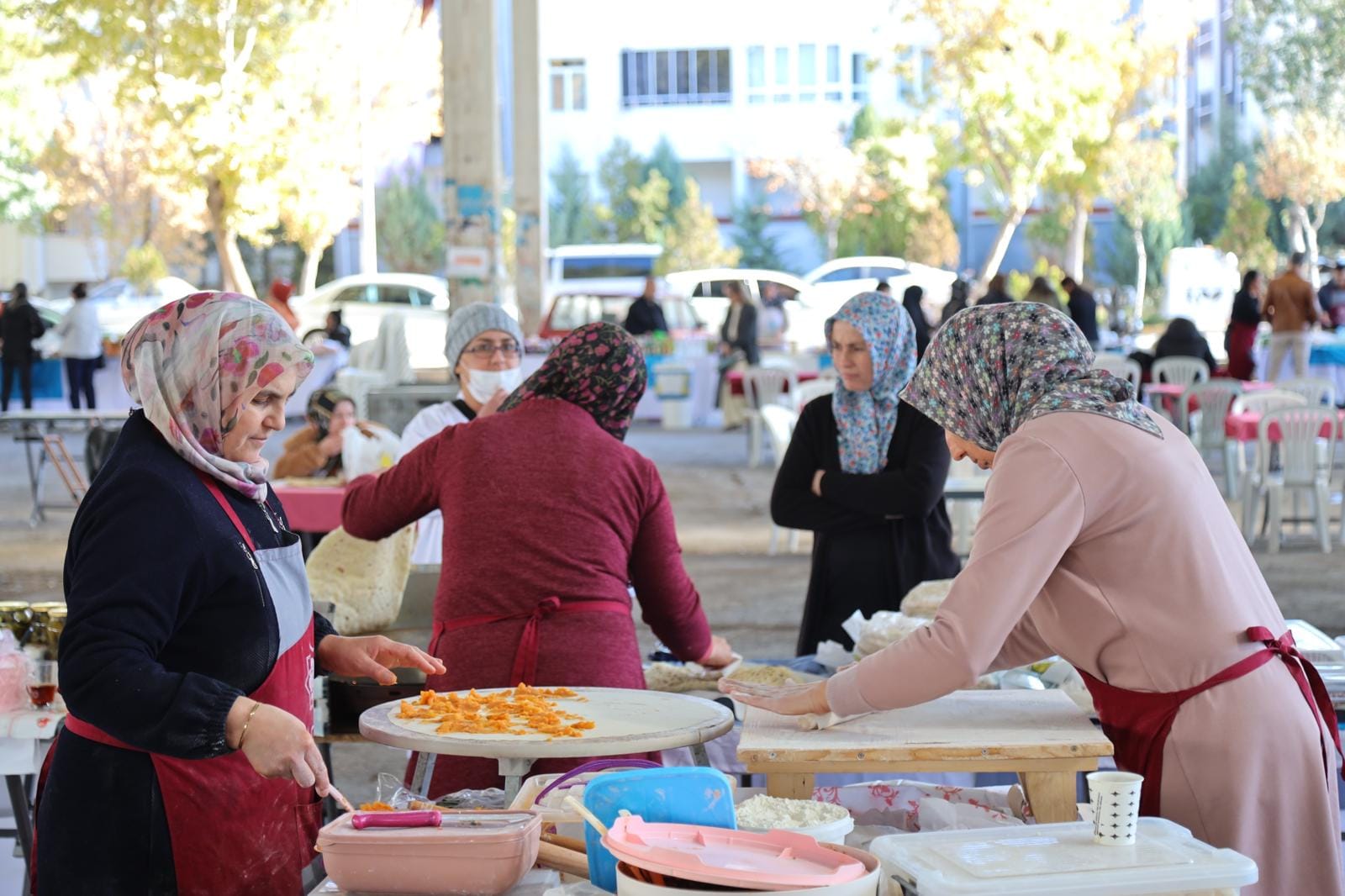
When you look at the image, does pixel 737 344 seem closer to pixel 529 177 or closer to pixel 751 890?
pixel 529 177

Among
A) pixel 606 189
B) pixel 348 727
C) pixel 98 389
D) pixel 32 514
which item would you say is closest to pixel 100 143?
pixel 606 189

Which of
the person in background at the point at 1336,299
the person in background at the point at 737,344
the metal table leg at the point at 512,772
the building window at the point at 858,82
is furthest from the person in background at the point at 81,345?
the building window at the point at 858,82

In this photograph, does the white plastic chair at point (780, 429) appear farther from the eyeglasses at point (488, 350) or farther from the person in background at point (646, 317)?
the person in background at point (646, 317)

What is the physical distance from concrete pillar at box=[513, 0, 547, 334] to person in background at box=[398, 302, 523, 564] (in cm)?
1176

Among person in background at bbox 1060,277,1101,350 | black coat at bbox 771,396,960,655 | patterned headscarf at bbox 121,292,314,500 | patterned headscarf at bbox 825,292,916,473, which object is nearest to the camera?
patterned headscarf at bbox 121,292,314,500

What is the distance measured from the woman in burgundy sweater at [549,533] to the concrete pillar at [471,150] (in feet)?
25.0

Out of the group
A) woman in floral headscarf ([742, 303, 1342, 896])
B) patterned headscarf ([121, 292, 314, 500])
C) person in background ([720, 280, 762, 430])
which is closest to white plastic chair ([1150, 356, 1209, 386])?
person in background ([720, 280, 762, 430])

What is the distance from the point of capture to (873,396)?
5.03m

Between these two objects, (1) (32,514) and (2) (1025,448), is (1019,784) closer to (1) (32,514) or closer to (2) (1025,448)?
(2) (1025,448)

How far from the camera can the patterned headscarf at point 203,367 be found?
2561mm

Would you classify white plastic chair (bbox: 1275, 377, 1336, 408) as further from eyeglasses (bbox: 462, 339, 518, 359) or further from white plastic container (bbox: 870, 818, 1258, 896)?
white plastic container (bbox: 870, 818, 1258, 896)

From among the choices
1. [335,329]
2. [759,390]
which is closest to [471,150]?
[759,390]

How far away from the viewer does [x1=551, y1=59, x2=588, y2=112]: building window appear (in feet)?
155

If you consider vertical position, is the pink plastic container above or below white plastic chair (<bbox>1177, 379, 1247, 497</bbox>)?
above
